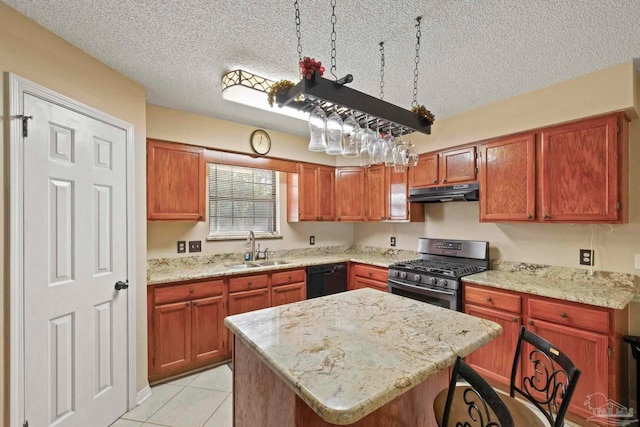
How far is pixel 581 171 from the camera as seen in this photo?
2.25 meters

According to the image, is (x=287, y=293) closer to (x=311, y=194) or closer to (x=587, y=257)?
(x=311, y=194)

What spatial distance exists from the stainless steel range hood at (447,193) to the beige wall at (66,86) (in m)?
2.74

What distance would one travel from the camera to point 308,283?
343 centimetres

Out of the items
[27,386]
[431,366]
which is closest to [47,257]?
[27,386]

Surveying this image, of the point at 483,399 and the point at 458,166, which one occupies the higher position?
the point at 458,166

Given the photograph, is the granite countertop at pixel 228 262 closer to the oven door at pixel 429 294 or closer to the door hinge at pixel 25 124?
the oven door at pixel 429 294

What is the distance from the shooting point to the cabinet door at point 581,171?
212 centimetres

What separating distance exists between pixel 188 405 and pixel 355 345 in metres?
1.87

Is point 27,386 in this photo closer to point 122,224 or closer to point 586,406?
point 122,224

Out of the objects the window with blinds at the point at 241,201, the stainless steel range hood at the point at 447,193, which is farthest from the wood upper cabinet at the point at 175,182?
the stainless steel range hood at the point at 447,193

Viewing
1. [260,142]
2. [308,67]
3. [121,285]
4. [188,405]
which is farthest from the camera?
[260,142]

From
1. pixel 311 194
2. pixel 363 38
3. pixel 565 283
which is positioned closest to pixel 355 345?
pixel 363 38

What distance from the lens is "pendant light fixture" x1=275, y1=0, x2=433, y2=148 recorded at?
1.23 meters

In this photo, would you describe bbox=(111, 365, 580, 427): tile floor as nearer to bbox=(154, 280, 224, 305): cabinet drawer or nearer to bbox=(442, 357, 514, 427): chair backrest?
bbox=(154, 280, 224, 305): cabinet drawer
